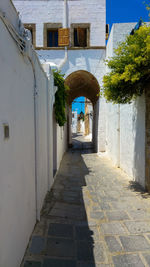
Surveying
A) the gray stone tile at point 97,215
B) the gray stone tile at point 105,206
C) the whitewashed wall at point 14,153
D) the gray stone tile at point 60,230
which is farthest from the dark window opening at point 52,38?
the gray stone tile at point 60,230

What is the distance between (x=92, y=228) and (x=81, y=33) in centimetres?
1052

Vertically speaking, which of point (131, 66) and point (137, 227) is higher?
point (131, 66)

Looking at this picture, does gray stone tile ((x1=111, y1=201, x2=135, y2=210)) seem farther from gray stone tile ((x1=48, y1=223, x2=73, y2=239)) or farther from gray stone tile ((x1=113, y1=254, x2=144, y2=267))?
gray stone tile ((x1=113, y1=254, x2=144, y2=267))

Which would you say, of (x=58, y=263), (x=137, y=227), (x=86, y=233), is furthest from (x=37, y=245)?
(x=137, y=227)

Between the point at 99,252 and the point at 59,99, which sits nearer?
the point at 99,252

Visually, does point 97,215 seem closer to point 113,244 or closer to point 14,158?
point 113,244

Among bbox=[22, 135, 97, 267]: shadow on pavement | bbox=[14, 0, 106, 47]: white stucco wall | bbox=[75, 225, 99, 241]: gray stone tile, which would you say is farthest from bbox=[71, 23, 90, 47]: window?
bbox=[75, 225, 99, 241]: gray stone tile

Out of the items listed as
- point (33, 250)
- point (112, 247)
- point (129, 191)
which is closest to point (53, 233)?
point (33, 250)

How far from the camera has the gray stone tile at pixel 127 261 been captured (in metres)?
2.16

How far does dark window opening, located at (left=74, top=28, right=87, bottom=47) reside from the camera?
10.3 metres

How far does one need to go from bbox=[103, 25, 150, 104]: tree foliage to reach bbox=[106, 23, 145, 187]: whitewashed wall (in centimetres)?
60

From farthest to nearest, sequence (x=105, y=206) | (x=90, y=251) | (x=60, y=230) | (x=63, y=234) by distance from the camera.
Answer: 1. (x=105, y=206)
2. (x=60, y=230)
3. (x=63, y=234)
4. (x=90, y=251)

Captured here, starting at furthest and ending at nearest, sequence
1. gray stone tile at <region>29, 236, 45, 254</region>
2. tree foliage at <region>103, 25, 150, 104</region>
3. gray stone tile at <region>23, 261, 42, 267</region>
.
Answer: tree foliage at <region>103, 25, 150, 104</region>
gray stone tile at <region>29, 236, 45, 254</region>
gray stone tile at <region>23, 261, 42, 267</region>

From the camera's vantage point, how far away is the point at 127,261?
7.25 ft
